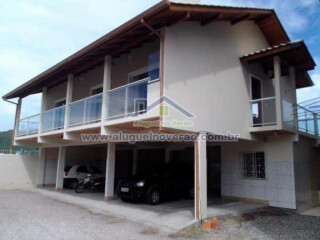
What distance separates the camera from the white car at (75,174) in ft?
Result: 50.4

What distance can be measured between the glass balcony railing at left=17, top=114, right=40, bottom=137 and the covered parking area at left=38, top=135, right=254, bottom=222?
1734 mm

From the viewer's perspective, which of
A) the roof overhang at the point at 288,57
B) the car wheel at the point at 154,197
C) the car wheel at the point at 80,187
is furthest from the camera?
the car wheel at the point at 80,187

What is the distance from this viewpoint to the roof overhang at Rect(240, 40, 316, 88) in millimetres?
9164

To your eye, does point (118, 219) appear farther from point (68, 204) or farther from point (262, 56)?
point (262, 56)

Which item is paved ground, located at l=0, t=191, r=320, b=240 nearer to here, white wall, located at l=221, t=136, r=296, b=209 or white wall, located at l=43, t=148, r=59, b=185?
white wall, located at l=221, t=136, r=296, b=209

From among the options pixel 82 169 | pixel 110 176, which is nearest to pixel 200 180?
pixel 110 176

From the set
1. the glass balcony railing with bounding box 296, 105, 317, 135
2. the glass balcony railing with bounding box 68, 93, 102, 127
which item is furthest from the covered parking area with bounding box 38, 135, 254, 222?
the glass balcony railing with bounding box 296, 105, 317, 135

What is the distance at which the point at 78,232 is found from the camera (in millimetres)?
6695

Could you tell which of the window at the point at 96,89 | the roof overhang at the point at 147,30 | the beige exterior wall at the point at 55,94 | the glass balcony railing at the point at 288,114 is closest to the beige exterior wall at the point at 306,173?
the glass balcony railing at the point at 288,114

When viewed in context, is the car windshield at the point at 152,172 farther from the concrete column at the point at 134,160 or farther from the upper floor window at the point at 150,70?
the concrete column at the point at 134,160

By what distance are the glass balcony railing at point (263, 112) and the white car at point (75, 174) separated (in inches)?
357

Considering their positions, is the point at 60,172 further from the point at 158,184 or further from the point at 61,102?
the point at 158,184

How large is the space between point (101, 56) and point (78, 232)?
6.24 meters

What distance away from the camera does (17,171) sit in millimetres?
15953
